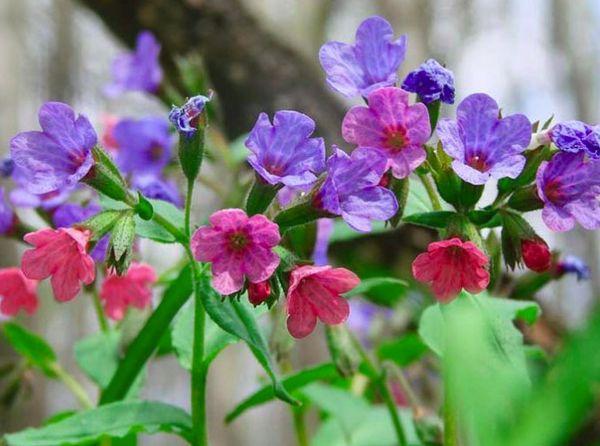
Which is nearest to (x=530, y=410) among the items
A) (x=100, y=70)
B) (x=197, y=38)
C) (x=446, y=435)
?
(x=446, y=435)

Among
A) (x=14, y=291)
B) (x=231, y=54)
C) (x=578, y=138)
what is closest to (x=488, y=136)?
(x=578, y=138)

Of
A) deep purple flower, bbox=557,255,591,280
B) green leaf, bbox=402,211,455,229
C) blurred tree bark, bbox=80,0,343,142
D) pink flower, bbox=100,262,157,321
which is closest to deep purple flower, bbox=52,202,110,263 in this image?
pink flower, bbox=100,262,157,321

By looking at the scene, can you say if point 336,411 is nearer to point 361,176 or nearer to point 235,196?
point 235,196

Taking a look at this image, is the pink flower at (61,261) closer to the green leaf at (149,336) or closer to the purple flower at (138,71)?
the green leaf at (149,336)

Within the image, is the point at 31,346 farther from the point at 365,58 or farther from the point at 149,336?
the point at 365,58

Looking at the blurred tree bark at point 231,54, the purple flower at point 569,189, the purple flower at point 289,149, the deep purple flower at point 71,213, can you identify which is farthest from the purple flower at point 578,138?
the blurred tree bark at point 231,54

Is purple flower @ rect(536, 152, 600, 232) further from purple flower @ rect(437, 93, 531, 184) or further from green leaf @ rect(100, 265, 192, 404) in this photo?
green leaf @ rect(100, 265, 192, 404)
